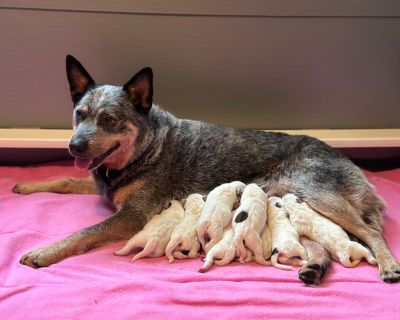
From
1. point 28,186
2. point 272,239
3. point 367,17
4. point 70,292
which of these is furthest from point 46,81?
point 367,17

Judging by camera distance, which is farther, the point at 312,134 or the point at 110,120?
the point at 312,134

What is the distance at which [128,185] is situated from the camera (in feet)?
8.21

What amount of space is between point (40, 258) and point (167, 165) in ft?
2.94

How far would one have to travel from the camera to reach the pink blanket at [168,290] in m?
1.73

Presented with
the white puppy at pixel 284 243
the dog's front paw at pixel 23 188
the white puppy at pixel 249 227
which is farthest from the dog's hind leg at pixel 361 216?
the dog's front paw at pixel 23 188

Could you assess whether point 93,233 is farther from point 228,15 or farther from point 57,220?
point 228,15

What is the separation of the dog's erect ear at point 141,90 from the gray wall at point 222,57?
644 mm

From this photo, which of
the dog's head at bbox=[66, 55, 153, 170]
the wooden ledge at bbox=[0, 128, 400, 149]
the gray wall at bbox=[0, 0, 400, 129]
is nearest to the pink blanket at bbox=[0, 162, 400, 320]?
the dog's head at bbox=[66, 55, 153, 170]

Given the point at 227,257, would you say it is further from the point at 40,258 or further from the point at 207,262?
the point at 40,258

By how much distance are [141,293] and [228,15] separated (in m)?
1.90

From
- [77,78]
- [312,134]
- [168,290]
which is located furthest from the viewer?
[312,134]

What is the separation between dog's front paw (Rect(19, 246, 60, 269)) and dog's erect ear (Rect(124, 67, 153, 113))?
93 cm

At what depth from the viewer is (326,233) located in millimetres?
2172

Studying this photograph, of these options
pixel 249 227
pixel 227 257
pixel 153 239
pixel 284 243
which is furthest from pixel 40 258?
pixel 284 243
